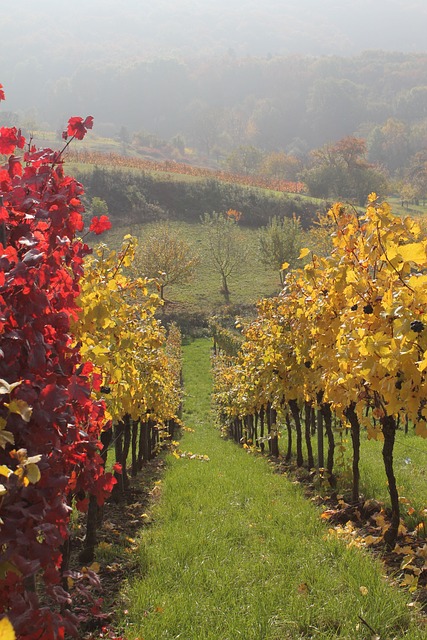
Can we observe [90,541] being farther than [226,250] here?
No

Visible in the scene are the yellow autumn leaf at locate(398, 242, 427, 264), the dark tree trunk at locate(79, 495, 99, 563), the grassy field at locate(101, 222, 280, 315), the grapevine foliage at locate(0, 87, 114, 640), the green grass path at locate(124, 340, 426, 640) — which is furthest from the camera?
the grassy field at locate(101, 222, 280, 315)

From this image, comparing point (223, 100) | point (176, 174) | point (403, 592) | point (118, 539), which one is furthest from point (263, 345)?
point (223, 100)

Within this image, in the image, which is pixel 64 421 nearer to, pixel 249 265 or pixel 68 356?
pixel 68 356

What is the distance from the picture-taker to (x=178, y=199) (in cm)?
5759

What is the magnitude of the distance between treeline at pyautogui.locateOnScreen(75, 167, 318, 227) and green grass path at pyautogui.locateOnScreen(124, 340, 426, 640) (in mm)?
49216

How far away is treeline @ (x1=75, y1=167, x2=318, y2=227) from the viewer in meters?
54.1

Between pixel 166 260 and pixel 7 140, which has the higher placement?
pixel 7 140

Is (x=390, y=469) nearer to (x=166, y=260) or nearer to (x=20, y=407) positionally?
(x=20, y=407)

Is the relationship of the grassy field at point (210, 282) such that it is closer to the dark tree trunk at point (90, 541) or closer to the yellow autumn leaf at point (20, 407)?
the dark tree trunk at point (90, 541)

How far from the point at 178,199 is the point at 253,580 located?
2207 inches

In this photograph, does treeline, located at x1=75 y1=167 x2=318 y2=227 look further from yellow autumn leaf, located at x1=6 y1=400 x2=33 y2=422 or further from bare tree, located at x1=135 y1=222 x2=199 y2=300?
yellow autumn leaf, located at x1=6 y1=400 x2=33 y2=422

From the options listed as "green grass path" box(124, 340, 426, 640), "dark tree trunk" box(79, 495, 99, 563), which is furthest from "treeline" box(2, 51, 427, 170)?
"dark tree trunk" box(79, 495, 99, 563)

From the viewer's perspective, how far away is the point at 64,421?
1.97 m

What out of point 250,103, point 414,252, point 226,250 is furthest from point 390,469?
point 250,103
